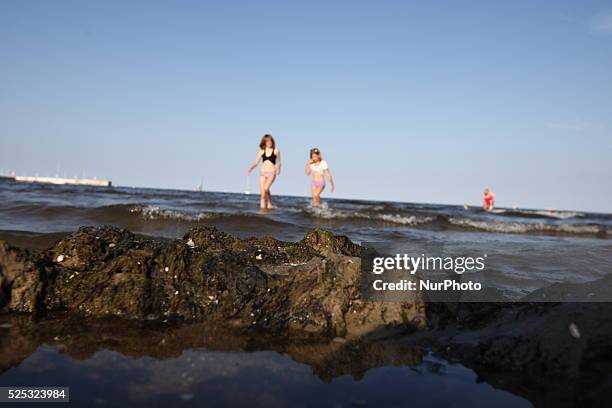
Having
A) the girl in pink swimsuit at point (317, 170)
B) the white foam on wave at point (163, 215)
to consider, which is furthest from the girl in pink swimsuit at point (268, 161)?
the white foam on wave at point (163, 215)

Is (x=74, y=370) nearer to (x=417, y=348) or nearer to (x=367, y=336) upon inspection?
(x=367, y=336)

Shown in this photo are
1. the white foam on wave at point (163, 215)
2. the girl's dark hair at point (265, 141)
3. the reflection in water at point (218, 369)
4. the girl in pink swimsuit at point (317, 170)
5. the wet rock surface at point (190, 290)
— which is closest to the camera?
the reflection in water at point (218, 369)

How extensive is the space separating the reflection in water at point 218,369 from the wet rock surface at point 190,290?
15 cm

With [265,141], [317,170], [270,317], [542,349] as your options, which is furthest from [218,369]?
[317,170]

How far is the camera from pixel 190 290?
2.39 meters

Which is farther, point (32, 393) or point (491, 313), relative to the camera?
point (491, 313)

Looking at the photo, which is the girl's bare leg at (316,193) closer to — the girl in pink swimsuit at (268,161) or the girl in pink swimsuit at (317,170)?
the girl in pink swimsuit at (317,170)

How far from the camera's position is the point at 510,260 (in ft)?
17.0

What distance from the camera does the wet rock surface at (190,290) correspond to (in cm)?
224

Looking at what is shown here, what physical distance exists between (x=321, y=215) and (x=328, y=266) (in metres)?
7.72

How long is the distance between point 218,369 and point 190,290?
830 millimetres

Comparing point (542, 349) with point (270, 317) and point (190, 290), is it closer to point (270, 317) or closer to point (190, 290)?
point (270, 317)

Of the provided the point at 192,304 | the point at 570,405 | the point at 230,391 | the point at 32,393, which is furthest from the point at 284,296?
the point at 570,405

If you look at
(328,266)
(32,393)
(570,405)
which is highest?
(328,266)
